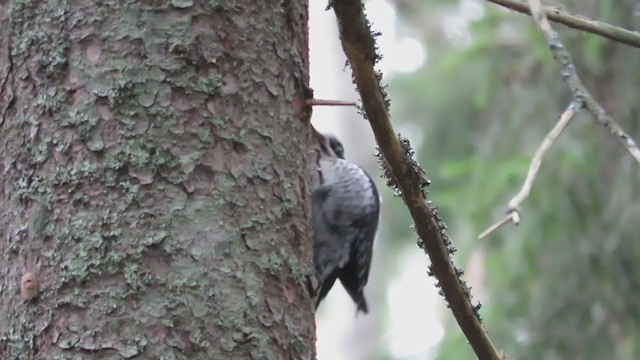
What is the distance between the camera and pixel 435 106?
27.5 ft

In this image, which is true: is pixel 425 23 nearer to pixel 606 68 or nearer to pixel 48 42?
pixel 606 68

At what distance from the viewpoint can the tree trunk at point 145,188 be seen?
167cm

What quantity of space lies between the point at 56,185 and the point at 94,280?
6.7 inches

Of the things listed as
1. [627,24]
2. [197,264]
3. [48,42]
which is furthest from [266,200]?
[627,24]

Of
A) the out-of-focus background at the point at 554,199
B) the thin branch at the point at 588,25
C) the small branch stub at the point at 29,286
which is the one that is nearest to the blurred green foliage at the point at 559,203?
the out-of-focus background at the point at 554,199

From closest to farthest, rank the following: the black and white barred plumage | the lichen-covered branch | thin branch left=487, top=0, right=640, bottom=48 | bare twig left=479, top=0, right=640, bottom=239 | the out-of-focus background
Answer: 1. the lichen-covered branch
2. bare twig left=479, top=0, right=640, bottom=239
3. thin branch left=487, top=0, right=640, bottom=48
4. the black and white barred plumage
5. the out-of-focus background

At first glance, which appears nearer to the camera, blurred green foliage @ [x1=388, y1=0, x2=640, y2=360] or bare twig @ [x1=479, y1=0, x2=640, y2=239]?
bare twig @ [x1=479, y1=0, x2=640, y2=239]

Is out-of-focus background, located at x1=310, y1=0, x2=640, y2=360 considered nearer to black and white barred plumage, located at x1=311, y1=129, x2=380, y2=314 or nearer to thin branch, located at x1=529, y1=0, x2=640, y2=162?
black and white barred plumage, located at x1=311, y1=129, x2=380, y2=314

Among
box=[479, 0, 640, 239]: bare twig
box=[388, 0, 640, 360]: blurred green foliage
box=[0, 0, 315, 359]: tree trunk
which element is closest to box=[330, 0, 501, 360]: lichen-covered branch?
box=[479, 0, 640, 239]: bare twig

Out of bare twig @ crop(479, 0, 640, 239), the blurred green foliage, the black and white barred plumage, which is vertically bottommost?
bare twig @ crop(479, 0, 640, 239)

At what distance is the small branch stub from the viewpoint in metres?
1.70

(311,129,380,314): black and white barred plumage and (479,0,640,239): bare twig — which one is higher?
(311,129,380,314): black and white barred plumage

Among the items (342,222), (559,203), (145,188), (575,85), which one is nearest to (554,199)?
(559,203)

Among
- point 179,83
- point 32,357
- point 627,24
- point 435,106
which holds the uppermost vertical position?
point 435,106
